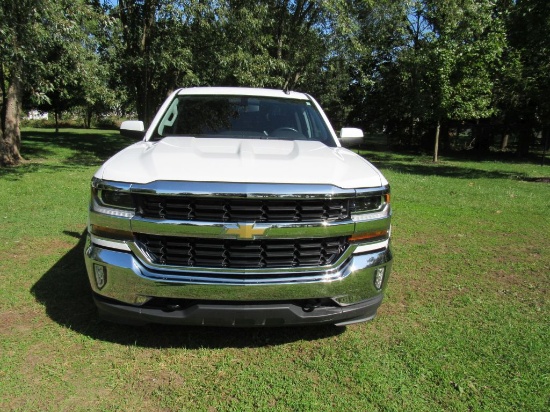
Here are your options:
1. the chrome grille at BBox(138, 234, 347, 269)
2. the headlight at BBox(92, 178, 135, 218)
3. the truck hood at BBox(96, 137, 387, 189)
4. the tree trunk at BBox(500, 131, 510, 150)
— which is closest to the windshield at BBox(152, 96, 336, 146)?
the truck hood at BBox(96, 137, 387, 189)

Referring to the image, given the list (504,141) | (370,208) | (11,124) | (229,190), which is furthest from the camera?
(504,141)

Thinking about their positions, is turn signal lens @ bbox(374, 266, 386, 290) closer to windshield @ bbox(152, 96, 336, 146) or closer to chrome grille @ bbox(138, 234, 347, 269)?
chrome grille @ bbox(138, 234, 347, 269)

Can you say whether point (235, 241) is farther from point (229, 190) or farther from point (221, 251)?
point (229, 190)

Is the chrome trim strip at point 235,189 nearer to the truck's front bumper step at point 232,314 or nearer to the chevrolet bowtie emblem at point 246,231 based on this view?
the chevrolet bowtie emblem at point 246,231

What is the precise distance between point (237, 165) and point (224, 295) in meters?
0.82

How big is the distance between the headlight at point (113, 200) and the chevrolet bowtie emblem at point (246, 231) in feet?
2.10

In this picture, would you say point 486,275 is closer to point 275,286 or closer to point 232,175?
point 275,286

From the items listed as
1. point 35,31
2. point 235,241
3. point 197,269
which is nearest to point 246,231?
point 235,241

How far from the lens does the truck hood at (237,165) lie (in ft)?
8.65

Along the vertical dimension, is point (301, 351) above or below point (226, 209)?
below

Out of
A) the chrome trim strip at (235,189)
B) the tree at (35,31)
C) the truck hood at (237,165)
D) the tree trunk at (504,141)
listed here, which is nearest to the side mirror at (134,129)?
the truck hood at (237,165)

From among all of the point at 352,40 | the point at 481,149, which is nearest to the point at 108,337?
the point at 352,40

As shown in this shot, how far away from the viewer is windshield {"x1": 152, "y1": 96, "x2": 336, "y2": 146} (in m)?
4.03

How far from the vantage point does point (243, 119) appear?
419cm
